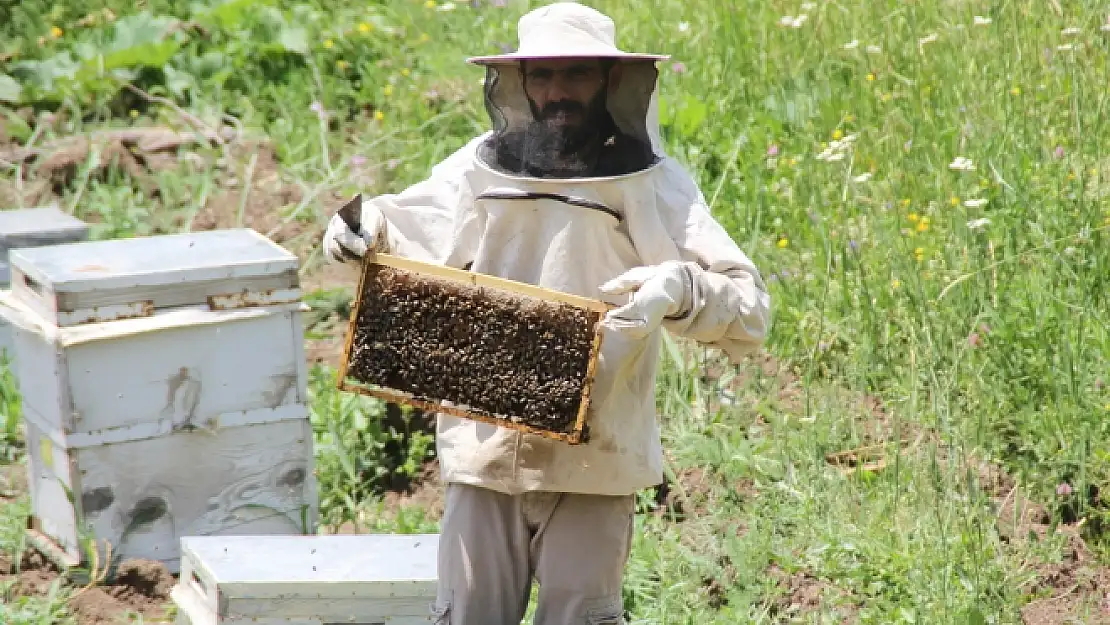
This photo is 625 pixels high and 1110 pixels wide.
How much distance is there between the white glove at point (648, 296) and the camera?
107 inches

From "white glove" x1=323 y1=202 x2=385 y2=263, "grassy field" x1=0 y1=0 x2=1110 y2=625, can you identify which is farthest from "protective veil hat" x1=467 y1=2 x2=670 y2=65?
"grassy field" x1=0 y1=0 x2=1110 y2=625

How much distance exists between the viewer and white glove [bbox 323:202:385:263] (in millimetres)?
3074

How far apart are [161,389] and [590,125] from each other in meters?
2.12

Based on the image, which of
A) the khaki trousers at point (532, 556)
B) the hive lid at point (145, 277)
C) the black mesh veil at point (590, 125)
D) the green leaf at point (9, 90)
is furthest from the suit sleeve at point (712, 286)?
the green leaf at point (9, 90)

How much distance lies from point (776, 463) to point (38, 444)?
248cm

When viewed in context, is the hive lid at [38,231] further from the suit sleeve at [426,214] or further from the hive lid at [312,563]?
the suit sleeve at [426,214]

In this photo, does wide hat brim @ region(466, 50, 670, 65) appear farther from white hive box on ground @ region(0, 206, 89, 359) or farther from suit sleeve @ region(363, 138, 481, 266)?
white hive box on ground @ region(0, 206, 89, 359)

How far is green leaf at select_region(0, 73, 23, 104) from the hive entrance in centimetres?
577

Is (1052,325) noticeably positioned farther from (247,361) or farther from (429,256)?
(247,361)

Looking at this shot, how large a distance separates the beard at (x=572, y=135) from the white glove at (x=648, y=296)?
315 millimetres

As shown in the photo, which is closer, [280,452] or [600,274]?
[600,274]

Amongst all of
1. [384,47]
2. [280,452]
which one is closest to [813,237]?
[280,452]

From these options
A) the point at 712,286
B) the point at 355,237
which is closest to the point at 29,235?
the point at 355,237

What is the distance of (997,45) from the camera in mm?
5949
